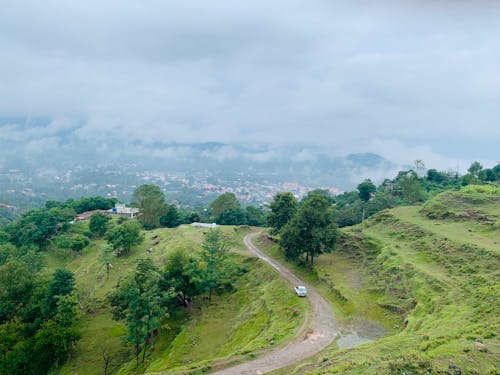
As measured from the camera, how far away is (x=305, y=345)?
26156 millimetres

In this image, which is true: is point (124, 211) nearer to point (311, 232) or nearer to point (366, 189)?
point (366, 189)

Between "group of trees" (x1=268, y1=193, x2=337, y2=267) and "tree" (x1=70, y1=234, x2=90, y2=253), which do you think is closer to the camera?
"group of trees" (x1=268, y1=193, x2=337, y2=267)

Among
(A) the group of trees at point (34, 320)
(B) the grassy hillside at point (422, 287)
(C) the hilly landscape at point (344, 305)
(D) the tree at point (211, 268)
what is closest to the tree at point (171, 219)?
(C) the hilly landscape at point (344, 305)

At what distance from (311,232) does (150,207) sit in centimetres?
6165

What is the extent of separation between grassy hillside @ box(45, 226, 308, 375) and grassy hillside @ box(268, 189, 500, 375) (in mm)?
5206

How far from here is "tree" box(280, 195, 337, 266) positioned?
45.7m

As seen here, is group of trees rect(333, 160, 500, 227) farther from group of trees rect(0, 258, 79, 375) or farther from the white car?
group of trees rect(0, 258, 79, 375)

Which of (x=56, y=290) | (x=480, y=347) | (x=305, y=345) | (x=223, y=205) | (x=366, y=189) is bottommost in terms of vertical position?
(x=56, y=290)

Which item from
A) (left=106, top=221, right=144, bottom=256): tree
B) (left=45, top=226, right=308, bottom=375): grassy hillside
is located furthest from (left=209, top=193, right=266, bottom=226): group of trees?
(left=45, top=226, right=308, bottom=375): grassy hillside

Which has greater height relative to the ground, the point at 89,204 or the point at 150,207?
the point at 150,207

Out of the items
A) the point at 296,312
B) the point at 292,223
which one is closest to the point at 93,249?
Answer: the point at 292,223

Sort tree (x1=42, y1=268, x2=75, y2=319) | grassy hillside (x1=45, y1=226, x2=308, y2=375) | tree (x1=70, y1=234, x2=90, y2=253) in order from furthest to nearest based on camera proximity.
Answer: tree (x1=70, y1=234, x2=90, y2=253) → tree (x1=42, y1=268, x2=75, y2=319) → grassy hillside (x1=45, y1=226, x2=308, y2=375)

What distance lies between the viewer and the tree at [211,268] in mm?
41969

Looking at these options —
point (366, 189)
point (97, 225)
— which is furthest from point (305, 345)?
point (366, 189)
